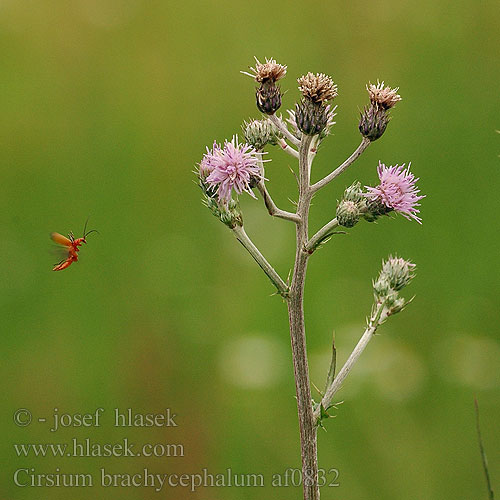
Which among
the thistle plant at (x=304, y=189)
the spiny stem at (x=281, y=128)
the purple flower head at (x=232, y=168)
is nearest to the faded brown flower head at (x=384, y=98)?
the thistle plant at (x=304, y=189)

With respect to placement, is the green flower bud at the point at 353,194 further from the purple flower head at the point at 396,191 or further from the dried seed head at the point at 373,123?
the dried seed head at the point at 373,123

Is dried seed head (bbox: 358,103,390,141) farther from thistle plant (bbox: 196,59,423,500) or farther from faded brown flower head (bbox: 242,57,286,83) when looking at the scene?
faded brown flower head (bbox: 242,57,286,83)

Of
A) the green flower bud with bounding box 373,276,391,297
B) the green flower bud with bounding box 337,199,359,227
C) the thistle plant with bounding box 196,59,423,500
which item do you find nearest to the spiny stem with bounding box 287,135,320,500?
the thistle plant with bounding box 196,59,423,500

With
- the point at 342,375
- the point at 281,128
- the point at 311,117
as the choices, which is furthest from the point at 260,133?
the point at 342,375

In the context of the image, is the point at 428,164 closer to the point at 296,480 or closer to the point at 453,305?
the point at 453,305

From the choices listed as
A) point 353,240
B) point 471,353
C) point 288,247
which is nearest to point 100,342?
point 288,247

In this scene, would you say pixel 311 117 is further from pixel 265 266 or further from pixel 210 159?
pixel 265 266
